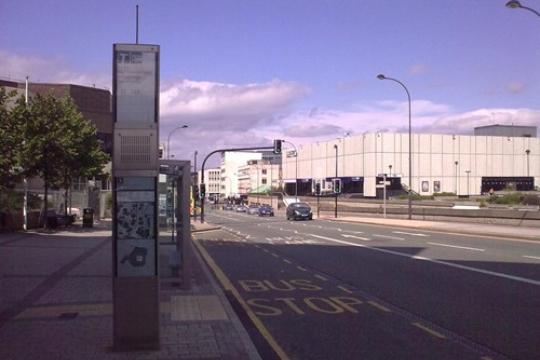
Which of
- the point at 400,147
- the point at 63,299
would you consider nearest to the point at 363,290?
the point at 63,299

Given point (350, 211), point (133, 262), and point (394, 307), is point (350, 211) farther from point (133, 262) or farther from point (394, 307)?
point (133, 262)

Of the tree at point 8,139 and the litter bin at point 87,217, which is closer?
the tree at point 8,139

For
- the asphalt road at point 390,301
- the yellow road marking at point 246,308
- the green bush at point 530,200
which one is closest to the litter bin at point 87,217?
the asphalt road at point 390,301

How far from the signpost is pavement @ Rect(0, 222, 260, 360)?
1.35ft

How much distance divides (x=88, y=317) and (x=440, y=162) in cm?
8937

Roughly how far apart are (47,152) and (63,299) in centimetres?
1978

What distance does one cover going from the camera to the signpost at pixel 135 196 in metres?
7.03

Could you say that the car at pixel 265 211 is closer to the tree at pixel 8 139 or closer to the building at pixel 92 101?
the building at pixel 92 101

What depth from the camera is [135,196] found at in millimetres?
7172

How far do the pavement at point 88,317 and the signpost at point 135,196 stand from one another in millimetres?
412

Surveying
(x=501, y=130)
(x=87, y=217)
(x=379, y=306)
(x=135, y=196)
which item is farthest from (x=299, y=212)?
(x=501, y=130)

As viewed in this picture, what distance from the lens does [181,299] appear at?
36.4ft

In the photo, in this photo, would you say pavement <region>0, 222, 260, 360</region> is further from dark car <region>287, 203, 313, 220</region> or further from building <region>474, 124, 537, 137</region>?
building <region>474, 124, 537, 137</region>

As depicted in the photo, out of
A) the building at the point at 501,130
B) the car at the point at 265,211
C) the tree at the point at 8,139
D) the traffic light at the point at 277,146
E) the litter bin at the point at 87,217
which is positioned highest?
the building at the point at 501,130
